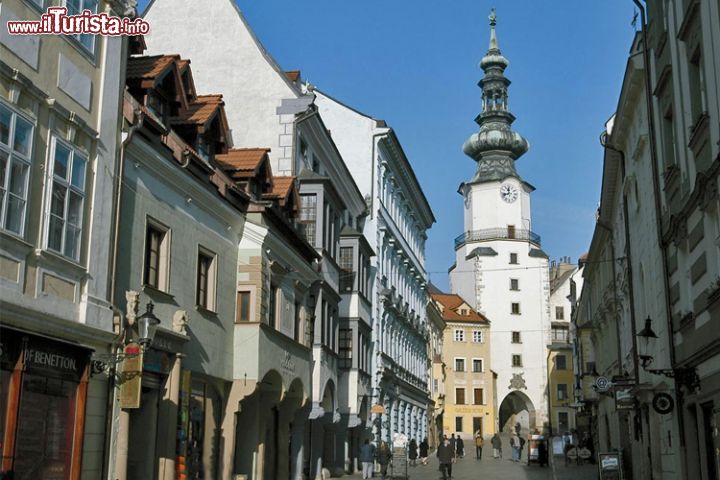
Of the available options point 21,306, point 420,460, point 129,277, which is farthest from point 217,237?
point 420,460

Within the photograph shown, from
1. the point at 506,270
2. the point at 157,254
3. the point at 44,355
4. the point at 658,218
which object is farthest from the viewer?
the point at 506,270

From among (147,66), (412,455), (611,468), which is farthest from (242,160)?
(412,455)

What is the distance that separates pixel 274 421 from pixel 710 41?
16161 mm

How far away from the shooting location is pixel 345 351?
120ft

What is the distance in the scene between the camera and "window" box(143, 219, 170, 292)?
18.0 metres

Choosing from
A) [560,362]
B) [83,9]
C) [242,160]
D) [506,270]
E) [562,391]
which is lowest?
[83,9]

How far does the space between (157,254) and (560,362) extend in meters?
78.6

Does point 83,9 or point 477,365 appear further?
point 477,365

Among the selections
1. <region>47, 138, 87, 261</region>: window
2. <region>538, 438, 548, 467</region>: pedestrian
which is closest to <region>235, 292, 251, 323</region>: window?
<region>47, 138, 87, 261</region>: window

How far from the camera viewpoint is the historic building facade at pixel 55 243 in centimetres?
1267

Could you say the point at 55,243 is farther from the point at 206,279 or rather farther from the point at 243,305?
the point at 243,305

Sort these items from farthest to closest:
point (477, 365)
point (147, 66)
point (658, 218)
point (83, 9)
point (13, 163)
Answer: point (477, 365) → point (658, 218) → point (147, 66) → point (83, 9) → point (13, 163)

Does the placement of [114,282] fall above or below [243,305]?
below

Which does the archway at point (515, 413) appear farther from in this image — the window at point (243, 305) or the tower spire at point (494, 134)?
the window at point (243, 305)
